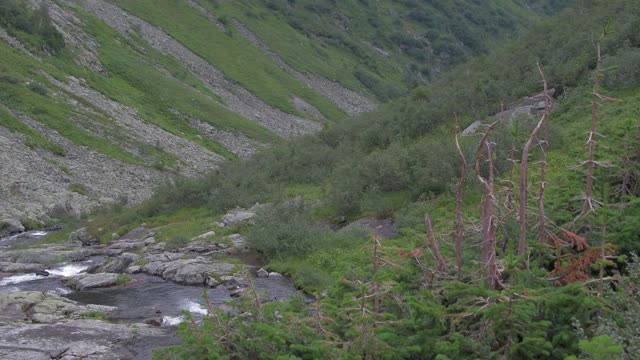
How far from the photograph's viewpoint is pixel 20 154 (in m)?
42.3

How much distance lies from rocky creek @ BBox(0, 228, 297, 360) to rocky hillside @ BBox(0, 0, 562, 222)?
498 inches

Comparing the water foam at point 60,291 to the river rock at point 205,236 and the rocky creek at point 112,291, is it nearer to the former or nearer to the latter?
the rocky creek at point 112,291

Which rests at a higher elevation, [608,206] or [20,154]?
[608,206]

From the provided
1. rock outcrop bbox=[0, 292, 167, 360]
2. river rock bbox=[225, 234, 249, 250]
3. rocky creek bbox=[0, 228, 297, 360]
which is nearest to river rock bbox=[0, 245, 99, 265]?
rocky creek bbox=[0, 228, 297, 360]

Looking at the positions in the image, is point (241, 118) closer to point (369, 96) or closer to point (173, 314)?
point (369, 96)

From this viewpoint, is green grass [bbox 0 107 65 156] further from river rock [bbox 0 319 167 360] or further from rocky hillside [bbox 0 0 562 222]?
river rock [bbox 0 319 167 360]

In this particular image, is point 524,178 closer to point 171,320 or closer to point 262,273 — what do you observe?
point 171,320

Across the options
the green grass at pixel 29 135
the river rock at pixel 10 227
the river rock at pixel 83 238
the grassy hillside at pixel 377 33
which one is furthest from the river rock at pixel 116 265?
the grassy hillside at pixel 377 33

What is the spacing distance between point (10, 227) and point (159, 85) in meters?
40.6

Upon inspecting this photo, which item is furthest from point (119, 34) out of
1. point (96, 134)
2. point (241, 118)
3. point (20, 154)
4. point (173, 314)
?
point (173, 314)

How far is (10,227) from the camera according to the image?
115 ft

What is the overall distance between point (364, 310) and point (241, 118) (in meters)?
69.3

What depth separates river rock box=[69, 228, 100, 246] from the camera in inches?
1275

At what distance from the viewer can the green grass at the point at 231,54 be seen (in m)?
91.9
